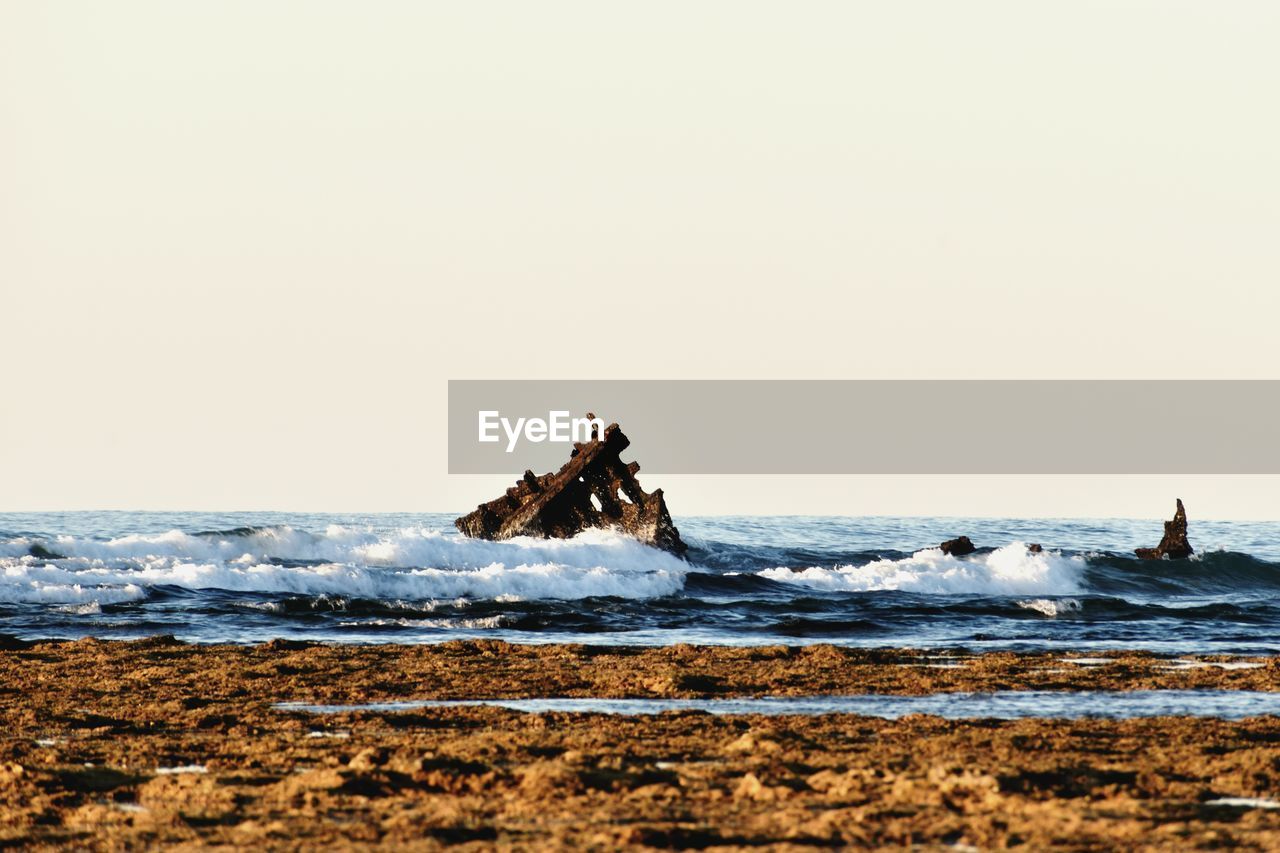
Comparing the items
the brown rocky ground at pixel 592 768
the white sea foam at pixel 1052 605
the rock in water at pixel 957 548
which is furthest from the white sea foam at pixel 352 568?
the brown rocky ground at pixel 592 768

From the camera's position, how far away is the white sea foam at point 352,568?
29.9m

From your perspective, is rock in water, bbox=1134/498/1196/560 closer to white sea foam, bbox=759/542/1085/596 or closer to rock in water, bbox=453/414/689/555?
white sea foam, bbox=759/542/1085/596

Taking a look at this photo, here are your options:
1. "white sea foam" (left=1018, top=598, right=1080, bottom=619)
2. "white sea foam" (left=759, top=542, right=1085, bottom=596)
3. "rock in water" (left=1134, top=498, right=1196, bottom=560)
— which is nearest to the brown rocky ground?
"white sea foam" (left=1018, top=598, right=1080, bottom=619)

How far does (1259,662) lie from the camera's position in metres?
19.0

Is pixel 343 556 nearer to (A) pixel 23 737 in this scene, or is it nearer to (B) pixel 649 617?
(B) pixel 649 617

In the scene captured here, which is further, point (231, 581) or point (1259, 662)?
point (231, 581)

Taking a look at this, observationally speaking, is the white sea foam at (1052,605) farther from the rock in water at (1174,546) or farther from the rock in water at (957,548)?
the rock in water at (1174,546)

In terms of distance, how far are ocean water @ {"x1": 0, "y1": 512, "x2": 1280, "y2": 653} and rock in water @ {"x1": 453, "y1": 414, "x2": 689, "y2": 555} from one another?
58 cm

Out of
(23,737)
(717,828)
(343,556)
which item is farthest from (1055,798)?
(343,556)

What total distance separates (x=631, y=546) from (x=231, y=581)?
37.3ft

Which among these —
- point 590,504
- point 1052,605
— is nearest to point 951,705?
point 1052,605

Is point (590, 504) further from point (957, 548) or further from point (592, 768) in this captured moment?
point (592, 768)

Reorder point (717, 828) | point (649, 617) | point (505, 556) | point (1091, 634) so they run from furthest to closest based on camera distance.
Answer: point (505, 556), point (649, 617), point (1091, 634), point (717, 828)

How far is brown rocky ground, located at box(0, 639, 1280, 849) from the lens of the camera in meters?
8.09
